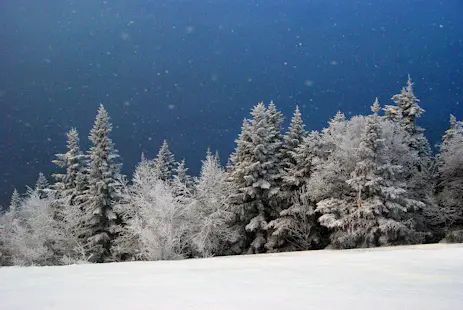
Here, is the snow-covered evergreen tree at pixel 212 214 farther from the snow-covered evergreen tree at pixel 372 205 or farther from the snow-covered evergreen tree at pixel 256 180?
the snow-covered evergreen tree at pixel 372 205

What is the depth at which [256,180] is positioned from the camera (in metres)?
30.9

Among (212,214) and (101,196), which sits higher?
(101,196)

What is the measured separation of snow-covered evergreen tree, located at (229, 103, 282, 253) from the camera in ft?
99.6

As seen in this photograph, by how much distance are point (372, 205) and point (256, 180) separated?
913 cm

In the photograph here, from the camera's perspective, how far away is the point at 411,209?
29297mm

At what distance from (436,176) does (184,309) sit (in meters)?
32.9

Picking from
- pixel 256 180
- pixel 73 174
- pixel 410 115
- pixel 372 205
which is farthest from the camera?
pixel 73 174

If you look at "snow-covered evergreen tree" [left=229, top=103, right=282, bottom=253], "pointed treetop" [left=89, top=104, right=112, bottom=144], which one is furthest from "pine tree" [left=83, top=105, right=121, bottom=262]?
"snow-covered evergreen tree" [left=229, top=103, right=282, bottom=253]

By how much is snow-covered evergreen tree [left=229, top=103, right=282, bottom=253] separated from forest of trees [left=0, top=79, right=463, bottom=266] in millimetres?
93

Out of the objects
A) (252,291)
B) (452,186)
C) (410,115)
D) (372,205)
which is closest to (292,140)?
(372,205)

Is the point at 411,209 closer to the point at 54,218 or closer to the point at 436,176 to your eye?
the point at 436,176

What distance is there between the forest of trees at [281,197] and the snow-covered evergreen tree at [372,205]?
83mm

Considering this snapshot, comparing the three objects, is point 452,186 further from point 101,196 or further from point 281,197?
point 101,196

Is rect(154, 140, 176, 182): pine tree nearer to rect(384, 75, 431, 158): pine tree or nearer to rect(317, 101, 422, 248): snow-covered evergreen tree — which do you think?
rect(317, 101, 422, 248): snow-covered evergreen tree
